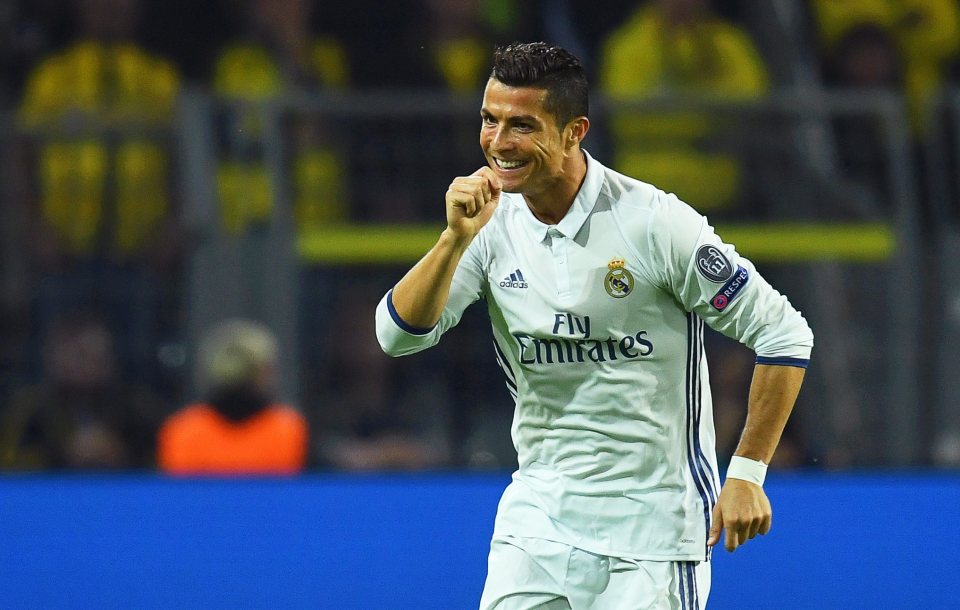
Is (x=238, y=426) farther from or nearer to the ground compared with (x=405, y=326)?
nearer to the ground

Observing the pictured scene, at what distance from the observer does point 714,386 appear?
543 centimetres

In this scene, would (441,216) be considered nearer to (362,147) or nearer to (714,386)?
(362,147)

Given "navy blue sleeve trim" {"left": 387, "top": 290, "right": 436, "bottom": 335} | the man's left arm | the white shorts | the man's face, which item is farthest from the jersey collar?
the white shorts

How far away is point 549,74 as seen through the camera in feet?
8.35

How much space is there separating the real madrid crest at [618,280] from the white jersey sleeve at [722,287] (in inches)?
1.9

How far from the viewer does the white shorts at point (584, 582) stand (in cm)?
255

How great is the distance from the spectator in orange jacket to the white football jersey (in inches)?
93.8

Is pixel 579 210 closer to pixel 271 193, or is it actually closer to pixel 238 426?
pixel 238 426

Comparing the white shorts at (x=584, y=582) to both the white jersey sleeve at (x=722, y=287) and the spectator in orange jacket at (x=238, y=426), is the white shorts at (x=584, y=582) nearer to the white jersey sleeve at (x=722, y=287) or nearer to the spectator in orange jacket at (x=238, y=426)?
the white jersey sleeve at (x=722, y=287)

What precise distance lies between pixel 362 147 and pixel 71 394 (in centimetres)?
157

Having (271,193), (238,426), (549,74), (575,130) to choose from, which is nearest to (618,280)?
(575,130)

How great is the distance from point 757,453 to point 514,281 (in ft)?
1.79

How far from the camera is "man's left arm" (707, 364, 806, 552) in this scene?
246cm

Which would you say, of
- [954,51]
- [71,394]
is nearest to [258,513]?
[71,394]
